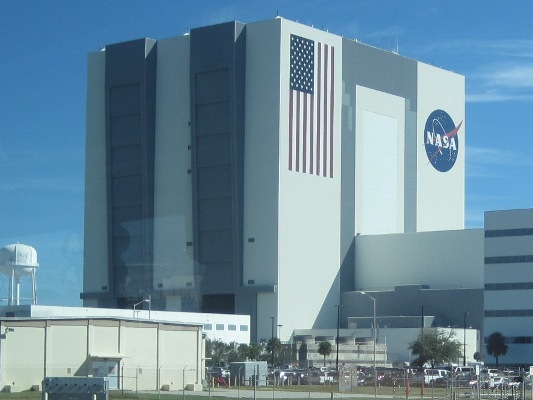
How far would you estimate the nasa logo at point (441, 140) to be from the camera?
164 metres

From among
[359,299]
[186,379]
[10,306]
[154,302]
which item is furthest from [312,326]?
[186,379]

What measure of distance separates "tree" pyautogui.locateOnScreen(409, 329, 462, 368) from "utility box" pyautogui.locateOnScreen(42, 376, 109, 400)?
79184 mm

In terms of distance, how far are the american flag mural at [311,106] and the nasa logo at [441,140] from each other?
23.8 meters

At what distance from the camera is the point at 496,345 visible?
132 m

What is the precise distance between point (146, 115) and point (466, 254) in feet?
142

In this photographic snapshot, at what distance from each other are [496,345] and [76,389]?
91.8 meters

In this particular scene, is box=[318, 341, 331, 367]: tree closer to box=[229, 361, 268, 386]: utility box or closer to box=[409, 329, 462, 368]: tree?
box=[409, 329, 462, 368]: tree

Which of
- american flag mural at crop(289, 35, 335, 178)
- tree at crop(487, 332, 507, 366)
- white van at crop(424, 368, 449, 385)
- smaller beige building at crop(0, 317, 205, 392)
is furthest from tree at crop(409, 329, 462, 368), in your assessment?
smaller beige building at crop(0, 317, 205, 392)

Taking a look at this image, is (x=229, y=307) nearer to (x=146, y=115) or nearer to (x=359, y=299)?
(x=359, y=299)

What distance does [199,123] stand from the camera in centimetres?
14350

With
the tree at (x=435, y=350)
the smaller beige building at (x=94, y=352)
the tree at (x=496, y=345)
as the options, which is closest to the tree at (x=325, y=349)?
the tree at (x=435, y=350)

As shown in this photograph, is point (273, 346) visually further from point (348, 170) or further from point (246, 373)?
point (246, 373)

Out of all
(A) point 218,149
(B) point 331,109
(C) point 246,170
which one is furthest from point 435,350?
(A) point 218,149

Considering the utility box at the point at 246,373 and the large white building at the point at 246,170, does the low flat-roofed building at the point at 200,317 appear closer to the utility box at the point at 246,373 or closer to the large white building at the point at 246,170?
the large white building at the point at 246,170
